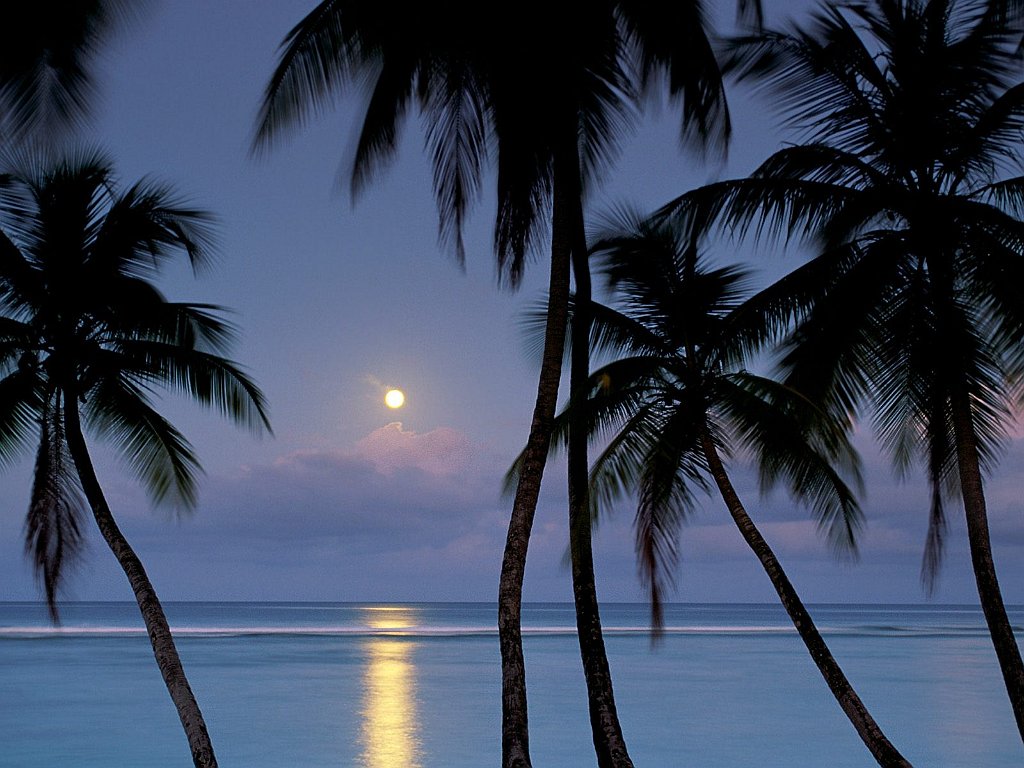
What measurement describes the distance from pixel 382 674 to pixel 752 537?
89.4 ft

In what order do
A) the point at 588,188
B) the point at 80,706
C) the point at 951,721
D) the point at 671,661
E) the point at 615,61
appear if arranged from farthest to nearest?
the point at 671,661 → the point at 80,706 → the point at 951,721 → the point at 588,188 → the point at 615,61

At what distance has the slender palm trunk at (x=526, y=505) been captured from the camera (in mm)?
8602

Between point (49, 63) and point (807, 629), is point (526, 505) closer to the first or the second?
point (807, 629)

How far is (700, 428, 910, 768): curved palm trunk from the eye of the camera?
9.86 meters

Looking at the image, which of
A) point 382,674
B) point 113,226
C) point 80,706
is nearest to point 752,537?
point 113,226

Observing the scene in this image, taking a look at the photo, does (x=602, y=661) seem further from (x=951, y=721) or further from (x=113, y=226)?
(x=951, y=721)

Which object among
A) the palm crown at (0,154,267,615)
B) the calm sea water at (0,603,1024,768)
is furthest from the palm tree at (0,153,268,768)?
the calm sea water at (0,603,1024,768)

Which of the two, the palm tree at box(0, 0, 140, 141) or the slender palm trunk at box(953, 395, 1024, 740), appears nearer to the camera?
the palm tree at box(0, 0, 140, 141)

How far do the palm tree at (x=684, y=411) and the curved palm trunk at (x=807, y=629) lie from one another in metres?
0.02

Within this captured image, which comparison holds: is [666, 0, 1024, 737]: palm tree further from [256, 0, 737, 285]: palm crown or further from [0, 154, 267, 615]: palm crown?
[0, 154, 267, 615]: palm crown

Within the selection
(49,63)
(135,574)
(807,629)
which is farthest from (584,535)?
(49,63)

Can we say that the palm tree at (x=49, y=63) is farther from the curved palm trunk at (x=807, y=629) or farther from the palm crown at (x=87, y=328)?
the curved palm trunk at (x=807, y=629)

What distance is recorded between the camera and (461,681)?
112 feet

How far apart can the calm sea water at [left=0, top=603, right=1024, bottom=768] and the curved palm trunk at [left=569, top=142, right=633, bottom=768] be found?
436 inches
